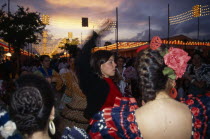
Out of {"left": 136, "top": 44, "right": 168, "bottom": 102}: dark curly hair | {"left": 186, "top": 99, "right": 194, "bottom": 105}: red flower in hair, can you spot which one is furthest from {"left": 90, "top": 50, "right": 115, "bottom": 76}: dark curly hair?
{"left": 186, "top": 99, "right": 194, "bottom": 105}: red flower in hair

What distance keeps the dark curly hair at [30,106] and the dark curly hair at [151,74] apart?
83 centimetres

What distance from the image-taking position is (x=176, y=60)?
2.19 metres

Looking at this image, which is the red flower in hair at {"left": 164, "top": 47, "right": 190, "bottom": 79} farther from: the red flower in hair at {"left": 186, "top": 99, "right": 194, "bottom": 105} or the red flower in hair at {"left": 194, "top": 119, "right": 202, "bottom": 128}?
the red flower in hair at {"left": 194, "top": 119, "right": 202, "bottom": 128}

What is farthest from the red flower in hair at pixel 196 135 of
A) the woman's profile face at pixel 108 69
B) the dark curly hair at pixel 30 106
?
the woman's profile face at pixel 108 69

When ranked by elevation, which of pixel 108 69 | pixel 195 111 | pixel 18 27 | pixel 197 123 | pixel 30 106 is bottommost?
pixel 197 123

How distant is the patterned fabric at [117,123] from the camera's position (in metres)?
2.10

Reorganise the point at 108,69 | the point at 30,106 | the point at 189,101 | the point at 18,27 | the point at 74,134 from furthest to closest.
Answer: the point at 18,27 → the point at 108,69 → the point at 189,101 → the point at 74,134 → the point at 30,106

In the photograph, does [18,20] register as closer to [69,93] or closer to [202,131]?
[69,93]

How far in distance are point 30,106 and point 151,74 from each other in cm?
103

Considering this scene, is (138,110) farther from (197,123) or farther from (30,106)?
(30,106)

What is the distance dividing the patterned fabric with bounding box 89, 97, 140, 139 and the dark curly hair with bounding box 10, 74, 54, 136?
0.54 meters

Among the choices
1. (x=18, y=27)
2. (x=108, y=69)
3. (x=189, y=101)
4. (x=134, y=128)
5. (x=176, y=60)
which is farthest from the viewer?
(x=18, y=27)

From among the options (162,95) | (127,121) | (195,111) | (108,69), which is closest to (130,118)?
(127,121)

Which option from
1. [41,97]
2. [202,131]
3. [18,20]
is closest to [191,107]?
[202,131]
